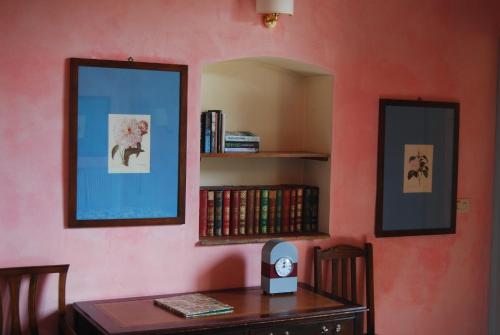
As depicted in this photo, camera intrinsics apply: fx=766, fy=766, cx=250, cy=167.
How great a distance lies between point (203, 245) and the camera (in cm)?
423

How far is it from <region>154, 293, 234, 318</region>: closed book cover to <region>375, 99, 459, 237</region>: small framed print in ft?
4.27

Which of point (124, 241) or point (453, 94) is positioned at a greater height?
point (453, 94)

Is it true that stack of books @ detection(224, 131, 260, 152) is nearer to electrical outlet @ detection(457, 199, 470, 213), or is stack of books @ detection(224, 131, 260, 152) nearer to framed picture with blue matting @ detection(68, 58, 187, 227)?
framed picture with blue matting @ detection(68, 58, 187, 227)

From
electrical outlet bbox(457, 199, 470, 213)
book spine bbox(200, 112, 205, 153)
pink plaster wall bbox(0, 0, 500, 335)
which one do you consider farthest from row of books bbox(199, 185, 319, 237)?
electrical outlet bbox(457, 199, 470, 213)

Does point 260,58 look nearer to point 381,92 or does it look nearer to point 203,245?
point 381,92

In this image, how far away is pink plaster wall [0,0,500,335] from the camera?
12.3 feet

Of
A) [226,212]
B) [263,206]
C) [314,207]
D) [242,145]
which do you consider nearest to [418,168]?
[314,207]

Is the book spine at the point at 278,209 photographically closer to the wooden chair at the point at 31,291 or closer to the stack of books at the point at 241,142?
the stack of books at the point at 241,142

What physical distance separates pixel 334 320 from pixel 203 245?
829 mm

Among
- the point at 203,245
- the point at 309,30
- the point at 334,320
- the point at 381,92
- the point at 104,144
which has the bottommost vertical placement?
the point at 334,320

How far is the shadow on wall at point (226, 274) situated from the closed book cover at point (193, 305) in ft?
0.64

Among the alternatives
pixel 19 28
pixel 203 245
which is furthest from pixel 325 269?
pixel 19 28

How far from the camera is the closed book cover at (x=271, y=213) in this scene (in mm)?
4555

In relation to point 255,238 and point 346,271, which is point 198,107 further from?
point 346,271
